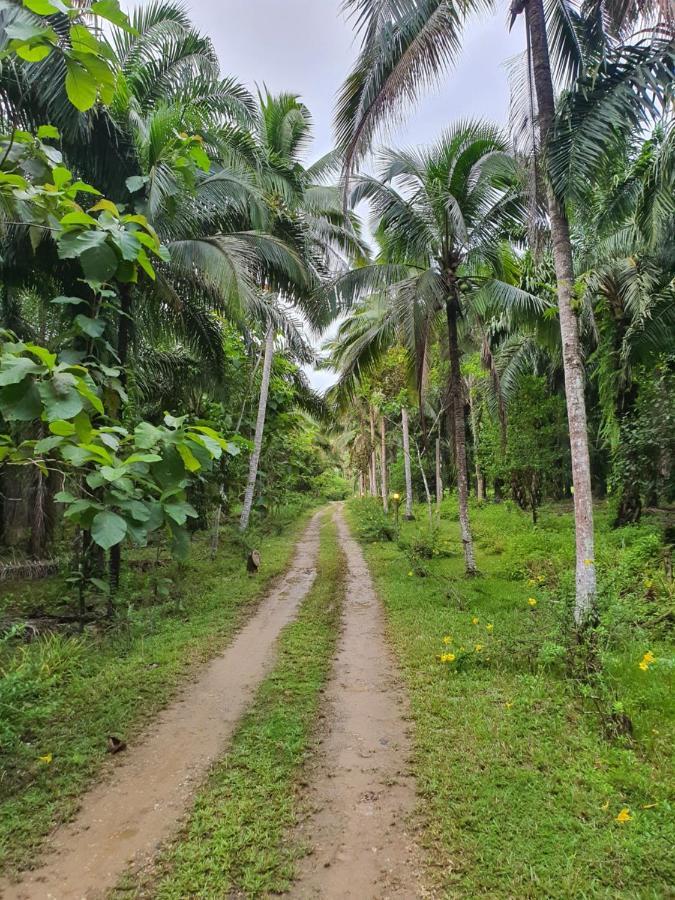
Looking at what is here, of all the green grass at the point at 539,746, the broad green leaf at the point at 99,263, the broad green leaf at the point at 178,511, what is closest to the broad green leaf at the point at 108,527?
the broad green leaf at the point at 178,511

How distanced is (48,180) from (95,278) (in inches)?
40.9

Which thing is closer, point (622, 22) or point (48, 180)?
point (48, 180)

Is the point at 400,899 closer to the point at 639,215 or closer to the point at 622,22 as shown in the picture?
the point at 622,22

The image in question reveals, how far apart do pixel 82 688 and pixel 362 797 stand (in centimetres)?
286

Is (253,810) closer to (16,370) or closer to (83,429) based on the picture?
(83,429)

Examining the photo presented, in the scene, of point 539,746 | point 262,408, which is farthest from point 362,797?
point 262,408

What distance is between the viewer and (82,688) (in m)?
4.18

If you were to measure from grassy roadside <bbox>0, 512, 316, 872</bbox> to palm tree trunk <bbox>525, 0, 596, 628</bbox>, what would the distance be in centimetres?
420

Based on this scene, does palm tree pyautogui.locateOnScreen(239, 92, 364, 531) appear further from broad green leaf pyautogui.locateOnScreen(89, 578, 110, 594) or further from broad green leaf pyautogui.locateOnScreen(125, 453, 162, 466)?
broad green leaf pyautogui.locateOnScreen(125, 453, 162, 466)

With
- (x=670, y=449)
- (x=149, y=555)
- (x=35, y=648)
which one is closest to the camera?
(x=35, y=648)

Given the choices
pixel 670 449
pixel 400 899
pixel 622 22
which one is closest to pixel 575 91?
pixel 622 22

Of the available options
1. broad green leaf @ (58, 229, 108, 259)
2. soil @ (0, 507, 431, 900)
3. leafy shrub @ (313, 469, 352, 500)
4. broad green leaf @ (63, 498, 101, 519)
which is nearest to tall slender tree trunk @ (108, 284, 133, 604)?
soil @ (0, 507, 431, 900)

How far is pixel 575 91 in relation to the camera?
499 centimetres

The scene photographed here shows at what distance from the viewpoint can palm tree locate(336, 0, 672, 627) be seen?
15.7 ft
